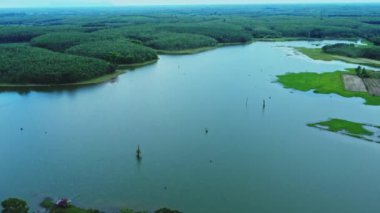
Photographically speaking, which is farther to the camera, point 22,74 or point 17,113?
point 22,74

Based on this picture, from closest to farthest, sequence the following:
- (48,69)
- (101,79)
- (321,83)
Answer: (321,83), (48,69), (101,79)

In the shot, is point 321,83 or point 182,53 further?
point 182,53

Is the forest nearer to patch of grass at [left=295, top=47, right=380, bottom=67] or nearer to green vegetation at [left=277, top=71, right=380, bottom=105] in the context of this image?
patch of grass at [left=295, top=47, right=380, bottom=67]

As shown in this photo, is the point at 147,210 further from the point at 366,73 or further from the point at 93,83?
the point at 366,73

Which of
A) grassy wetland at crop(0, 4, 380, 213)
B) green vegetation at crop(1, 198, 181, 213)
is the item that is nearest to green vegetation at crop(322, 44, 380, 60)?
grassy wetland at crop(0, 4, 380, 213)

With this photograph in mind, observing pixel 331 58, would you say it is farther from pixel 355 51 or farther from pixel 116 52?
pixel 116 52

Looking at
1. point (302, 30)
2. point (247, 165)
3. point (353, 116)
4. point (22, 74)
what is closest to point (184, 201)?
point (247, 165)

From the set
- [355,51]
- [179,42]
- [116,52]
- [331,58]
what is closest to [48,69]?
[116,52]
